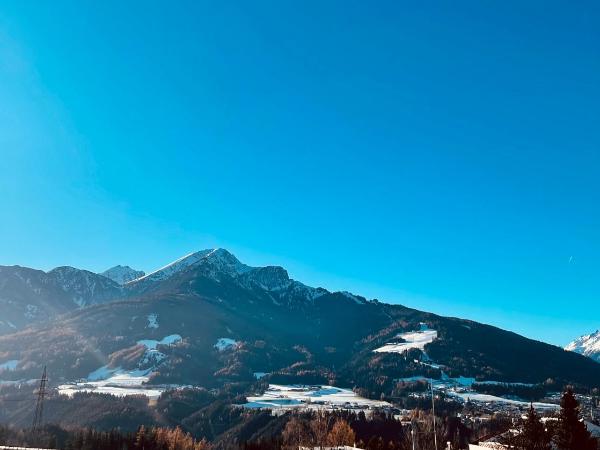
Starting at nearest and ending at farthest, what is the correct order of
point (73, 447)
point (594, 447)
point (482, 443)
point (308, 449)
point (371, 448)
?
point (594, 447) < point (482, 443) < point (308, 449) < point (371, 448) < point (73, 447)

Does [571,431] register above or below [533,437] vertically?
above

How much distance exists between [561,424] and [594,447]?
5150 millimetres

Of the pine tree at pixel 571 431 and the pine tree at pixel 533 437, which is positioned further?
the pine tree at pixel 533 437

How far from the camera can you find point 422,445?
7751 inches

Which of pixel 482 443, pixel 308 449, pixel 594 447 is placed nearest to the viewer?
pixel 594 447

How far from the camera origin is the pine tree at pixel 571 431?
273 feet

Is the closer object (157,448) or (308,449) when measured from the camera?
(308,449)

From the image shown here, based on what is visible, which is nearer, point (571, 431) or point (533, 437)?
point (571, 431)

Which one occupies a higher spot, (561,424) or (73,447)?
(561,424)

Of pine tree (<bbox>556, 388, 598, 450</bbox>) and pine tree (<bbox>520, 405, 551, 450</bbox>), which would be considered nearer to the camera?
pine tree (<bbox>556, 388, 598, 450</bbox>)

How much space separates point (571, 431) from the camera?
8412cm

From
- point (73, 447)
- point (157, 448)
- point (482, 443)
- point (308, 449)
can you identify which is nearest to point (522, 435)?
point (482, 443)

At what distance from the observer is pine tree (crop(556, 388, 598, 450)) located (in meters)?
83.2

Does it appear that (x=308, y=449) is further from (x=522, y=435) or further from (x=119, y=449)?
(x=522, y=435)
